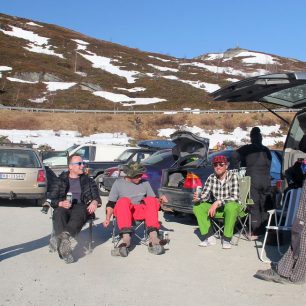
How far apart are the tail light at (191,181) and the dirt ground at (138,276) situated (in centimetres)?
124

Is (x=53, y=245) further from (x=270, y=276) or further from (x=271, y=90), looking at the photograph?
(x=271, y=90)

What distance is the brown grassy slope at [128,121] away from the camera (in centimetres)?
4331

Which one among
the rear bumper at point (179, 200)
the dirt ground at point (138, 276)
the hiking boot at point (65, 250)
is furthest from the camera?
the rear bumper at point (179, 200)

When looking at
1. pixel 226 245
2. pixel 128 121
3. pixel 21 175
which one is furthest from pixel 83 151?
pixel 128 121

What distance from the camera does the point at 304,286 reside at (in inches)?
223

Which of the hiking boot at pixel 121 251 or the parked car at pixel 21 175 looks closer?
the hiking boot at pixel 121 251

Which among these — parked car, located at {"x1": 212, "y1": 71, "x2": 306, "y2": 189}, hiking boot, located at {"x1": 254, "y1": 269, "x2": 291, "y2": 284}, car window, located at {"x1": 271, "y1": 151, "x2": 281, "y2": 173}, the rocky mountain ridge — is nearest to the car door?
parked car, located at {"x1": 212, "y1": 71, "x2": 306, "y2": 189}

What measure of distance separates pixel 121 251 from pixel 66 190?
124 cm

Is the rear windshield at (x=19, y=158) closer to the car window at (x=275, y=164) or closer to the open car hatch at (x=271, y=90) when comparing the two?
the car window at (x=275, y=164)

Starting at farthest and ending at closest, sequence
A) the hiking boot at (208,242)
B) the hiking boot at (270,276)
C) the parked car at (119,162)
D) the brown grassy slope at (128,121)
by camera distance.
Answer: the brown grassy slope at (128,121) → the parked car at (119,162) → the hiking boot at (208,242) → the hiking boot at (270,276)

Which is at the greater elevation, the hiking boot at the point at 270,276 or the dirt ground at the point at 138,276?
the hiking boot at the point at 270,276

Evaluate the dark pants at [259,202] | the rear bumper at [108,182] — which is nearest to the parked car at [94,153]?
the rear bumper at [108,182]

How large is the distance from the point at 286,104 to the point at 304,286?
158 inches

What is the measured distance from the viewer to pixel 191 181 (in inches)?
386
